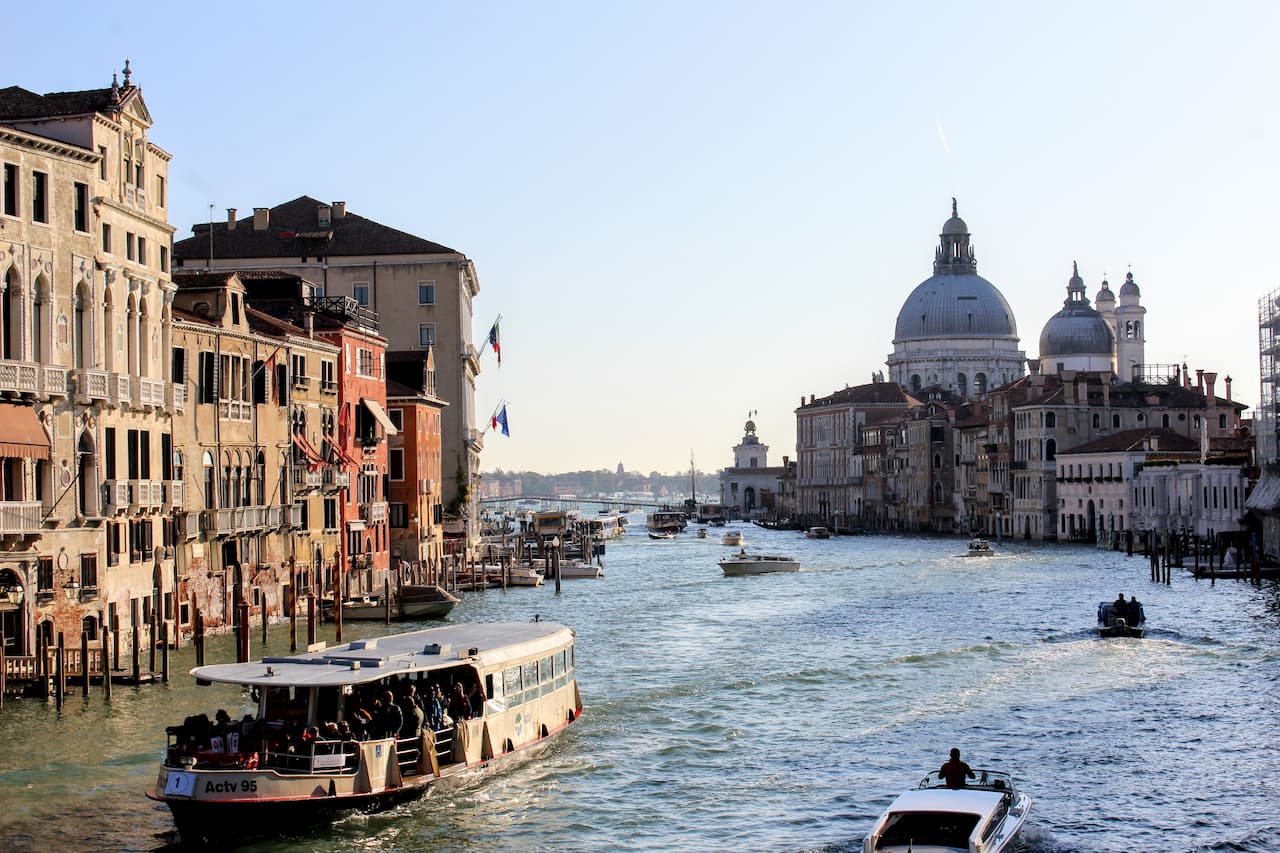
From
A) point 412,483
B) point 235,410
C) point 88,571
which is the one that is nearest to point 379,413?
point 412,483

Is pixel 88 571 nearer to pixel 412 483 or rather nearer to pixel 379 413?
pixel 379 413

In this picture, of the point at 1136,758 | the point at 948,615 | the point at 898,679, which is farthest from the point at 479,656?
the point at 948,615

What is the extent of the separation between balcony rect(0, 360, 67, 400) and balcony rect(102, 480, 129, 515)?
1855 millimetres

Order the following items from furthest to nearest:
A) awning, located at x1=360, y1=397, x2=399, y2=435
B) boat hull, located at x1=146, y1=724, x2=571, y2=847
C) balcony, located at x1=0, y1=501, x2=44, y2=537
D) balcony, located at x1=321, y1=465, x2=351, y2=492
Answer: awning, located at x1=360, y1=397, x2=399, y2=435 → balcony, located at x1=321, y1=465, x2=351, y2=492 → balcony, located at x1=0, y1=501, x2=44, y2=537 → boat hull, located at x1=146, y1=724, x2=571, y2=847

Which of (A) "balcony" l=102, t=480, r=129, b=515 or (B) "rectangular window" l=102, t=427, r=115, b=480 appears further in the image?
(B) "rectangular window" l=102, t=427, r=115, b=480

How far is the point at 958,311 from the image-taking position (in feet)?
493

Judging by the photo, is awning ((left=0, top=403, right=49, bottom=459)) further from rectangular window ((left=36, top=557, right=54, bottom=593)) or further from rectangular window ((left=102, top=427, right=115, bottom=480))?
rectangular window ((left=102, top=427, right=115, bottom=480))

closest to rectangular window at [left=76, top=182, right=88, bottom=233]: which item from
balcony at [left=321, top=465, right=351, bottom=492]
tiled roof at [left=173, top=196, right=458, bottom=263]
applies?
balcony at [left=321, top=465, right=351, bottom=492]

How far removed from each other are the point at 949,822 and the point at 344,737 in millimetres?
6120

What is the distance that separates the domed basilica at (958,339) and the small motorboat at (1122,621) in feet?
364

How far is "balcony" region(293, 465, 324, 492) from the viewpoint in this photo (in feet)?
129

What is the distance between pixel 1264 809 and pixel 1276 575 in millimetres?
32992

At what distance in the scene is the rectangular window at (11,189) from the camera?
26469 mm

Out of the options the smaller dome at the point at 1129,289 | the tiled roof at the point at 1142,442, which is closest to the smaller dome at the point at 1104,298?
the smaller dome at the point at 1129,289
